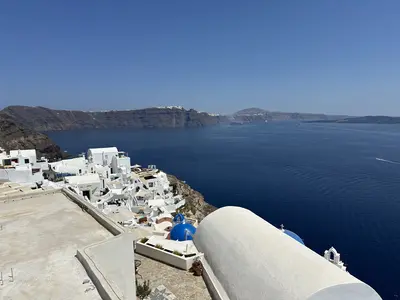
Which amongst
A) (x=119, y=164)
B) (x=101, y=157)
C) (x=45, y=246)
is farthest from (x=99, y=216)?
(x=101, y=157)

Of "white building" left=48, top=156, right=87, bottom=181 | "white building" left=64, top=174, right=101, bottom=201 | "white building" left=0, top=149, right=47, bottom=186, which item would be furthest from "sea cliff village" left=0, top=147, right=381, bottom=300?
"white building" left=48, top=156, right=87, bottom=181

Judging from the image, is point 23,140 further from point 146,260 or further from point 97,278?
point 97,278

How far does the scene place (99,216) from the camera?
10.0m

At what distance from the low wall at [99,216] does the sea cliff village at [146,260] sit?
3 centimetres

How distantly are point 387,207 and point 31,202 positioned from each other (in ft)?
153

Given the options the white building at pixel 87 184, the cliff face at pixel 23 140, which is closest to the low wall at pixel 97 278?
the white building at pixel 87 184

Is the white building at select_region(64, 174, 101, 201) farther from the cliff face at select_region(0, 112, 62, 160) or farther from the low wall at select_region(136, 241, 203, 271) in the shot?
the cliff face at select_region(0, 112, 62, 160)

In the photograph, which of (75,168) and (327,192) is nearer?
(75,168)

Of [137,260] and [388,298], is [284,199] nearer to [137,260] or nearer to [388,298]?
[388,298]

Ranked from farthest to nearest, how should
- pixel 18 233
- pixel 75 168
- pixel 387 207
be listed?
pixel 387 207 < pixel 75 168 < pixel 18 233

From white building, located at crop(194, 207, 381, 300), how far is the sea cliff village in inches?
1.0

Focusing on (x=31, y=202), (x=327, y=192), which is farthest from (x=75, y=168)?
(x=327, y=192)

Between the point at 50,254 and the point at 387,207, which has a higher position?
the point at 50,254

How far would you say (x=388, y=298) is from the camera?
2523cm
